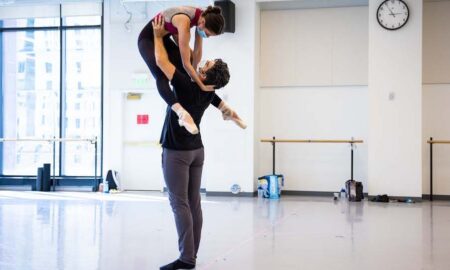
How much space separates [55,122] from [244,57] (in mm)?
4043

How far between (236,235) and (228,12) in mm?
4652

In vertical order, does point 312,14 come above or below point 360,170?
above

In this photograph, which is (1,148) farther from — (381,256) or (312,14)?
(381,256)

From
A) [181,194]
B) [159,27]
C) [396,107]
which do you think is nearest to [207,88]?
[159,27]

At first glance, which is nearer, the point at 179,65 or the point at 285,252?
the point at 179,65

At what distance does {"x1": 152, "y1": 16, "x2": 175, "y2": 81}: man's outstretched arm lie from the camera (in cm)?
312

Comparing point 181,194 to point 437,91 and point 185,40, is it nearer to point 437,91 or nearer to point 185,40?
point 185,40

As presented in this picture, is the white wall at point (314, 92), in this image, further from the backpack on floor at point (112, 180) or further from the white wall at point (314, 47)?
the backpack on floor at point (112, 180)

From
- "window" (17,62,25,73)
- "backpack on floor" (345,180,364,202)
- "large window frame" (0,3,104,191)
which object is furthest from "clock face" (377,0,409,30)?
"window" (17,62,25,73)

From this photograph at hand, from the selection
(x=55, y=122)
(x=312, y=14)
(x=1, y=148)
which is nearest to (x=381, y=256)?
(x=312, y=14)

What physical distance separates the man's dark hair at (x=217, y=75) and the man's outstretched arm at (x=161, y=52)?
227 mm

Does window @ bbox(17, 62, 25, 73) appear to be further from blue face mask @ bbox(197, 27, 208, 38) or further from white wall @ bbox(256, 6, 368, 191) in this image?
blue face mask @ bbox(197, 27, 208, 38)

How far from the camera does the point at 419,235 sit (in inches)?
193

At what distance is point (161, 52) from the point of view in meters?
3.17
